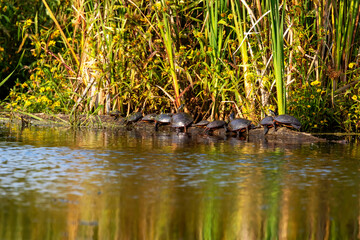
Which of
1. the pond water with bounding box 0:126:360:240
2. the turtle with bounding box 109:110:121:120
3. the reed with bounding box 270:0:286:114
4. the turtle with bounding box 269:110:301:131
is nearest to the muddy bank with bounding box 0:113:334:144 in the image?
the turtle with bounding box 109:110:121:120

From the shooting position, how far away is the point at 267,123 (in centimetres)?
673

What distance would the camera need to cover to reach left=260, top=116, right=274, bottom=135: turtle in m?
6.69

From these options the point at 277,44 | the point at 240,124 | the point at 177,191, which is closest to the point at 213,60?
the point at 240,124

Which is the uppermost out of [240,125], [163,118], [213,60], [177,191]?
[213,60]

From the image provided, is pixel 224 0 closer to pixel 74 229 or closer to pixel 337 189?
pixel 337 189

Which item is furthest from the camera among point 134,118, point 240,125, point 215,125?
point 134,118

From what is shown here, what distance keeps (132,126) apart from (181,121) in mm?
949

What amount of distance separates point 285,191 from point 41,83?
6388mm

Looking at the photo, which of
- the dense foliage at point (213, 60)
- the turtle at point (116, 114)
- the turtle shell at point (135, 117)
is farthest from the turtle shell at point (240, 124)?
the turtle at point (116, 114)

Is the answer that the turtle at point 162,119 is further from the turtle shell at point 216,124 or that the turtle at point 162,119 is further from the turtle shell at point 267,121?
the turtle shell at point 267,121

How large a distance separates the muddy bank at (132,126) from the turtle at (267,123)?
0.07 m

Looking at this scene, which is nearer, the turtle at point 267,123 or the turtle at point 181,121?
the turtle at point 267,123

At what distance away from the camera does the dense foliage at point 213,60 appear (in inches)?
281

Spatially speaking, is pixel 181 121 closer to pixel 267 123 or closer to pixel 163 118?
pixel 163 118
